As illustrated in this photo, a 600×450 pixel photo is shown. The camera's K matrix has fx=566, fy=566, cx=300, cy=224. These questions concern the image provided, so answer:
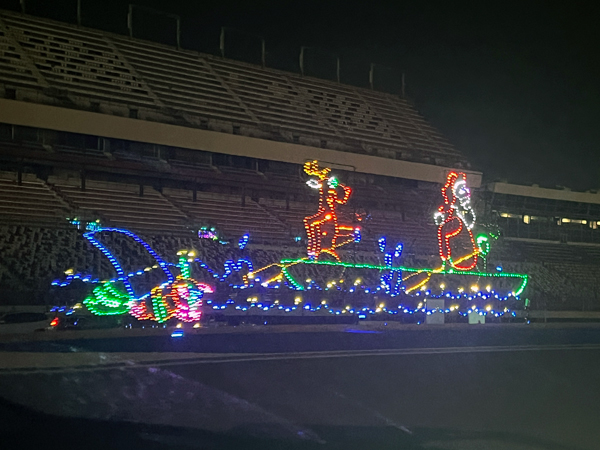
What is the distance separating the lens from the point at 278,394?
24.3ft

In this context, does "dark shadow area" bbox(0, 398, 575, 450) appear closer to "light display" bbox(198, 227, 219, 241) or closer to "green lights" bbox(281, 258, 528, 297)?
"green lights" bbox(281, 258, 528, 297)

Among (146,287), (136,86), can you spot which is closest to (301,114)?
(136,86)

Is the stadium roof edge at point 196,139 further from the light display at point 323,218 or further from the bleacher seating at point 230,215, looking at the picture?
the light display at point 323,218

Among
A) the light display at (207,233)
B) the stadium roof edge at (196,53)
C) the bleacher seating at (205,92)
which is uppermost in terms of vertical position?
the stadium roof edge at (196,53)

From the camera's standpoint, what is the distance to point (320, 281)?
16828 mm

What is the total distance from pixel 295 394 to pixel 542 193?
77.1ft

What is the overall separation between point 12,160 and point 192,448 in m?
14.6

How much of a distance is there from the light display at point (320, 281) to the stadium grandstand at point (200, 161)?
1264mm

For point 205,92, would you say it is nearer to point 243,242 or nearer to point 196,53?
point 196,53

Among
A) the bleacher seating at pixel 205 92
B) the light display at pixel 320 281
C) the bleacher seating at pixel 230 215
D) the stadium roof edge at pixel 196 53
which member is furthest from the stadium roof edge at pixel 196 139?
the stadium roof edge at pixel 196 53

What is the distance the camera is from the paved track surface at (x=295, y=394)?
19.3ft

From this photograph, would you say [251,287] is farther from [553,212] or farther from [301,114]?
[553,212]

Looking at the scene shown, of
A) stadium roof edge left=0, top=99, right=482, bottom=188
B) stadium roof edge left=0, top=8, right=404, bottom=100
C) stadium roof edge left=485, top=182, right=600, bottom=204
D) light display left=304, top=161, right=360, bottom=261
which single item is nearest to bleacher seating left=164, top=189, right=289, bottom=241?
stadium roof edge left=0, top=99, right=482, bottom=188

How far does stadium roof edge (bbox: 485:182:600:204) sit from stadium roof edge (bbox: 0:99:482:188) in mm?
1410
